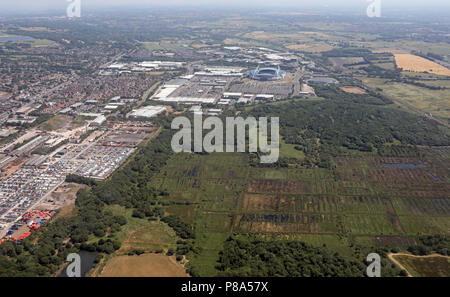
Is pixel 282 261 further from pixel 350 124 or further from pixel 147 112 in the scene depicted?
pixel 147 112

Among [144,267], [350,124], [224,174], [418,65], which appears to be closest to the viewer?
[144,267]

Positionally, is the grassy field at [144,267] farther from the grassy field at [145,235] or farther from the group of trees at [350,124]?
the group of trees at [350,124]

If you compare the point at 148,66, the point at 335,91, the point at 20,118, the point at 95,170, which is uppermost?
the point at 148,66

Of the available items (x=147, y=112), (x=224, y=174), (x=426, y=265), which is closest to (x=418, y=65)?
(x=147, y=112)

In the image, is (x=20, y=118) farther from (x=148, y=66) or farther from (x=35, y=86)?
(x=148, y=66)

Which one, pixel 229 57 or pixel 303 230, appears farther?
pixel 229 57

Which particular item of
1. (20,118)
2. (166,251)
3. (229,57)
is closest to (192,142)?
(166,251)
